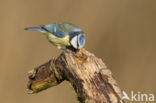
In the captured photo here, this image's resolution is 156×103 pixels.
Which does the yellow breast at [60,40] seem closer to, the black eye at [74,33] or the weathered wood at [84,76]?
the black eye at [74,33]

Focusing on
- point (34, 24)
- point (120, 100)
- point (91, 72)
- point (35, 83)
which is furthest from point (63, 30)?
point (34, 24)

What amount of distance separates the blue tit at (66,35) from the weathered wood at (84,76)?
100 millimetres

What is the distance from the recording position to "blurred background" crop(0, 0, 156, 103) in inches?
121

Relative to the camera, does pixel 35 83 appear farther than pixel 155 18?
No

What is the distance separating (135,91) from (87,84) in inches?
53.6

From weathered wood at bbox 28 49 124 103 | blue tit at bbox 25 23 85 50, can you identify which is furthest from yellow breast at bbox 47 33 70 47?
weathered wood at bbox 28 49 124 103

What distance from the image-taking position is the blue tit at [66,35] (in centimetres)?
207

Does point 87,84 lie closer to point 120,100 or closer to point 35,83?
point 120,100

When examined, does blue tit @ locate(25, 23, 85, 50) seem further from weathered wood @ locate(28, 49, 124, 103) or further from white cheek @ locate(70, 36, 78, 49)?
weathered wood @ locate(28, 49, 124, 103)

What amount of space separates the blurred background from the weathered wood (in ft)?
3.55

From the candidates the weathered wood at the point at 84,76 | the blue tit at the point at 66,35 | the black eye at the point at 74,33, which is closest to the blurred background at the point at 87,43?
the blue tit at the point at 66,35

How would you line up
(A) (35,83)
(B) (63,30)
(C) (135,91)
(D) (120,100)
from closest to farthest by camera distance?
(D) (120,100) → (A) (35,83) → (B) (63,30) → (C) (135,91)

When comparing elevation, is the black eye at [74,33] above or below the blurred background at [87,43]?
above

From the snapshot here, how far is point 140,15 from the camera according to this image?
312 centimetres
